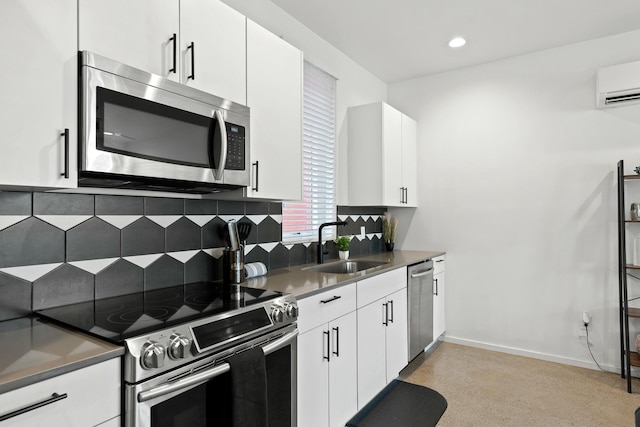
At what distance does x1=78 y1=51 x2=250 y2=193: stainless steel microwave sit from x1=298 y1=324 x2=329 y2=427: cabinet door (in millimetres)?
893

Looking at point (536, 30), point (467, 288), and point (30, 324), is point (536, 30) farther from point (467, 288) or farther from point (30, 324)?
point (30, 324)

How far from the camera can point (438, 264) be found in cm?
381

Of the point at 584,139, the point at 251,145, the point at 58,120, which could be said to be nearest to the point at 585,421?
the point at 584,139

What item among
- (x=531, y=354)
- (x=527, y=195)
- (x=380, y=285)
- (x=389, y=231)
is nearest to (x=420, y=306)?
(x=380, y=285)

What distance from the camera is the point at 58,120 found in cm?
125

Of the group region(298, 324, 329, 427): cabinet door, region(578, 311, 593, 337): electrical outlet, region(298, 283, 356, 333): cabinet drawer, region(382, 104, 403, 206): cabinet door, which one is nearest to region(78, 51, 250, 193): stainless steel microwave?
region(298, 283, 356, 333): cabinet drawer

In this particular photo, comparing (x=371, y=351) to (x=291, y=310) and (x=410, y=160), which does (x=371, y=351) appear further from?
(x=410, y=160)

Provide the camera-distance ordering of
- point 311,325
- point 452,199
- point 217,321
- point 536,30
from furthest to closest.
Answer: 1. point 452,199
2. point 536,30
3. point 311,325
4. point 217,321

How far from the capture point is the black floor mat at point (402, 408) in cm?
239

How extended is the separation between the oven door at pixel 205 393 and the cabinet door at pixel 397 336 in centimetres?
120

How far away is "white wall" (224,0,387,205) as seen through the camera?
8.57 feet

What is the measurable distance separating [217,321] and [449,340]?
10.6ft

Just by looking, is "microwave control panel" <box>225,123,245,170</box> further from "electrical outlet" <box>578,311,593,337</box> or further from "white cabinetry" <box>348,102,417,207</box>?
"electrical outlet" <box>578,311,593,337</box>

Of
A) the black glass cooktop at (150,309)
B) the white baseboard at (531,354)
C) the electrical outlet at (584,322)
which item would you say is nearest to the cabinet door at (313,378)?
the black glass cooktop at (150,309)
